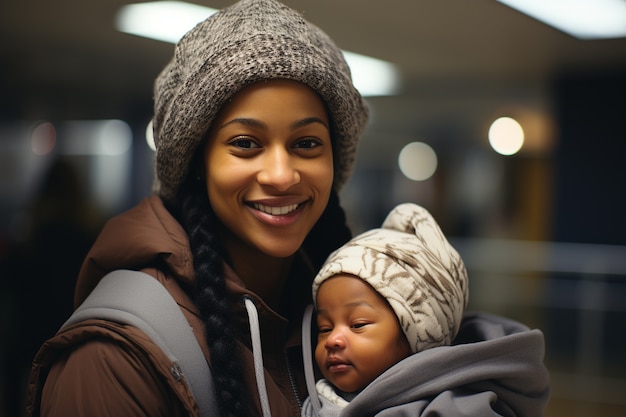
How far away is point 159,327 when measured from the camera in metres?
1.12

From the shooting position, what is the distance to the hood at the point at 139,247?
4.00 ft

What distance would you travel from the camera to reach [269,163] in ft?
4.09

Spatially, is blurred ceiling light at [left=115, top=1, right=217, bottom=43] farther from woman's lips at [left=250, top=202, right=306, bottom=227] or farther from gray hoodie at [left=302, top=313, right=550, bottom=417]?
gray hoodie at [left=302, top=313, right=550, bottom=417]

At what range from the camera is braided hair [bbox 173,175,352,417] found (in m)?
1.15

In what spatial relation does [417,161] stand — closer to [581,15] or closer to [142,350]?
[581,15]

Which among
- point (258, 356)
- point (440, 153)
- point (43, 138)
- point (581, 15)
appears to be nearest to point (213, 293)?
point (258, 356)

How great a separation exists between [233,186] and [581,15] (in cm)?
358

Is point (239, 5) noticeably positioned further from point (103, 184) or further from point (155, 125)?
point (103, 184)

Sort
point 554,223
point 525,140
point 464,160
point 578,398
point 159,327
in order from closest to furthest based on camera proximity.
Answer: point 159,327, point 578,398, point 554,223, point 525,140, point 464,160

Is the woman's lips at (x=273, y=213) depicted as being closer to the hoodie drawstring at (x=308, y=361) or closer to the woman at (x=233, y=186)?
the woman at (x=233, y=186)

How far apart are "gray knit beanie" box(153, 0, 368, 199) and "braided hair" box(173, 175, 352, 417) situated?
71 millimetres

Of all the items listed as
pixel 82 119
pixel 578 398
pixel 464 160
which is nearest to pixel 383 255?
pixel 578 398

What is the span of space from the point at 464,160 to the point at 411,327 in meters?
8.91

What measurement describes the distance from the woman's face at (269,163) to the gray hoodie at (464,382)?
32 cm
